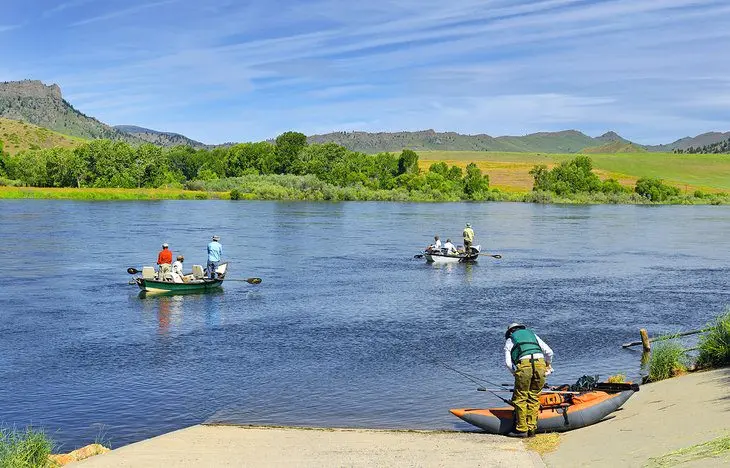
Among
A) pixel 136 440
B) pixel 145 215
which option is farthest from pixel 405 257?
pixel 145 215

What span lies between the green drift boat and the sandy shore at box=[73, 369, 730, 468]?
18.2m

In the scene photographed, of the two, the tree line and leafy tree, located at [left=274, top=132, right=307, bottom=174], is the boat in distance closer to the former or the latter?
the tree line

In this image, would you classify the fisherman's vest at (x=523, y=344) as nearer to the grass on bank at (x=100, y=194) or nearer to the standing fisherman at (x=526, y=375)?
the standing fisherman at (x=526, y=375)

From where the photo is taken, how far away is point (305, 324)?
28.1 metres

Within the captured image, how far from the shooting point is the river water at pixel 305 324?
1805 cm

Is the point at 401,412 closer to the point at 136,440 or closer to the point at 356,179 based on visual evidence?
the point at 136,440

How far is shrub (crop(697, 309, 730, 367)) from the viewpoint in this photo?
1847 cm

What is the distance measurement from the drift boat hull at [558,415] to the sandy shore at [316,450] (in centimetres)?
27

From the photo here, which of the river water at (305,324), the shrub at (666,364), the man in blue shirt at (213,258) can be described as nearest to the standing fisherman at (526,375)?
the river water at (305,324)

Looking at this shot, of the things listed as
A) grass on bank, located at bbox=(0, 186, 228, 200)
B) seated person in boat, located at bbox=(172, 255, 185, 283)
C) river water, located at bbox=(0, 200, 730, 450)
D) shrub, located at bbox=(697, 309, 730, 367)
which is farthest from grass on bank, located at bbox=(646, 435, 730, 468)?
grass on bank, located at bbox=(0, 186, 228, 200)

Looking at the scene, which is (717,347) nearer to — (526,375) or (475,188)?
(526,375)

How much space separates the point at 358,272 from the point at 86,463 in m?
30.3

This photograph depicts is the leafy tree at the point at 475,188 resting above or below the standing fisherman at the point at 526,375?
above

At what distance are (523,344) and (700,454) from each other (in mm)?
4071
